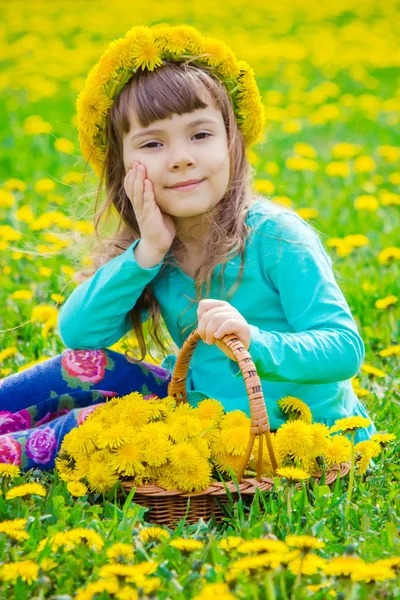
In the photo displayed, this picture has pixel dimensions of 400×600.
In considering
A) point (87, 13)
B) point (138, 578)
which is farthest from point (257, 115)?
point (87, 13)

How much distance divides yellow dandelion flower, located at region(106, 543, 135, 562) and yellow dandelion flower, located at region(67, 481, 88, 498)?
0.38 meters

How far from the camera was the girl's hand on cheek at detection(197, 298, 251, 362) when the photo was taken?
194 cm

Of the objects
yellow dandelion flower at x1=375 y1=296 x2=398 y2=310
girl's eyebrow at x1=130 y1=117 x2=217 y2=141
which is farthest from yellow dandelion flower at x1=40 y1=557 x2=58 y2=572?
yellow dandelion flower at x1=375 y1=296 x2=398 y2=310

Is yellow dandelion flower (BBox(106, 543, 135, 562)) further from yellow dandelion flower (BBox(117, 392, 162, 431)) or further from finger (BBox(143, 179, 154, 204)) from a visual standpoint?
finger (BBox(143, 179, 154, 204))

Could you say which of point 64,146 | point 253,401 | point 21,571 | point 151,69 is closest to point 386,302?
point 151,69

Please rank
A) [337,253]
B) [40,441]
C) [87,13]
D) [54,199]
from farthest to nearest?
[87,13]
[54,199]
[337,253]
[40,441]

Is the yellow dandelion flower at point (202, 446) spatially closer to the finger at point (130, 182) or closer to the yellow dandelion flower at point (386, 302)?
the finger at point (130, 182)

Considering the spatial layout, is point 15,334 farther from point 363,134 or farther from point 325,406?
point 363,134

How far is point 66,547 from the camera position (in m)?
1.67

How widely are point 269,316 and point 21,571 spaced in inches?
39.4

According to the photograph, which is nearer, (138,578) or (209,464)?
(138,578)

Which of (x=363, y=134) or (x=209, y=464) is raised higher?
(x=363, y=134)

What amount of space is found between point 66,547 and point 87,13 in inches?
335

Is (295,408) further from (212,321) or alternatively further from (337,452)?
(212,321)
